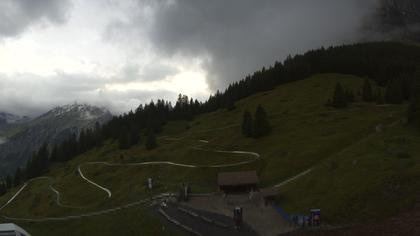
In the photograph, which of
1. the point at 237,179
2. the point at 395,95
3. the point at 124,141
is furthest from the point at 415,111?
the point at 124,141

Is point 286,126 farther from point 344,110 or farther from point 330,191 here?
point 330,191

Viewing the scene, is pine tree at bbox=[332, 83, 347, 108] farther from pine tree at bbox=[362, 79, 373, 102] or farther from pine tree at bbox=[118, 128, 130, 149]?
pine tree at bbox=[118, 128, 130, 149]

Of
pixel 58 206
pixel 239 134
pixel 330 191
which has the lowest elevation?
pixel 58 206

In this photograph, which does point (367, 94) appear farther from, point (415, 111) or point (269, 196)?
Answer: point (269, 196)

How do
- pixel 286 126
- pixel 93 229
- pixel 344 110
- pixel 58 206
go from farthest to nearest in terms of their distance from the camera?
pixel 344 110 → pixel 286 126 → pixel 58 206 → pixel 93 229

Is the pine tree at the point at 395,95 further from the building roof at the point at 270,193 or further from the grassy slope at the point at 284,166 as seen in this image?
the building roof at the point at 270,193

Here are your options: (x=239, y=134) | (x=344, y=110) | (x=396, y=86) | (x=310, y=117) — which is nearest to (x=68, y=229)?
(x=239, y=134)

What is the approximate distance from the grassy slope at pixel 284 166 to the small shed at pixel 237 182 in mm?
4502

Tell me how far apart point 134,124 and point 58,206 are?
3721 inches

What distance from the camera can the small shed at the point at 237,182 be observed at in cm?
7400

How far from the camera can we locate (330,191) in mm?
57469

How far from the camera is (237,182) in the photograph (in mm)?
74000

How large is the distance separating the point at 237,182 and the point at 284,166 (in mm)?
13190

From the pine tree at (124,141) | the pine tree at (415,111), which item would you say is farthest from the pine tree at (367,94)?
the pine tree at (124,141)
